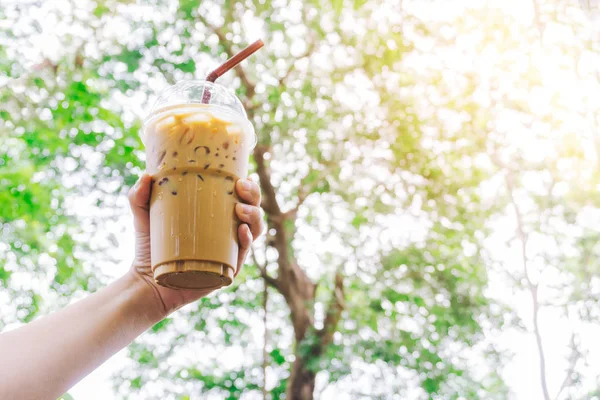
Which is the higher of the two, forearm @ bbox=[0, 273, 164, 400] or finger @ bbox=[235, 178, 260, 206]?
finger @ bbox=[235, 178, 260, 206]

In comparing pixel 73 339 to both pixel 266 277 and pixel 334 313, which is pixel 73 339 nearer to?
pixel 334 313

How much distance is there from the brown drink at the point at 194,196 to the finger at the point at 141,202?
2 centimetres

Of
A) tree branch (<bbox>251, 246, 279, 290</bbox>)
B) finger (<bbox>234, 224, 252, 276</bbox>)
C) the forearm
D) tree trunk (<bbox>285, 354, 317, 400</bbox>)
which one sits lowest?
tree trunk (<bbox>285, 354, 317, 400</bbox>)

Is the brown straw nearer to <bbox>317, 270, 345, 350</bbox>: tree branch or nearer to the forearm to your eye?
the forearm

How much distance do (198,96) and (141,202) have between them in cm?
24

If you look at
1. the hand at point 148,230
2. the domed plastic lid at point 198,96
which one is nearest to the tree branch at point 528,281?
the domed plastic lid at point 198,96

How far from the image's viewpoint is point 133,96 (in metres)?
4.97

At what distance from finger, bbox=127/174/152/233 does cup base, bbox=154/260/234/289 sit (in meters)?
0.15

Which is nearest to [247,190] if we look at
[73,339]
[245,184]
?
[245,184]

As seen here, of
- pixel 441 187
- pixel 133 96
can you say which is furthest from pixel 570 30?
pixel 133 96

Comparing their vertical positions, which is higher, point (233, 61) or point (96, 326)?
point (233, 61)

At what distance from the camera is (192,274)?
1.00m

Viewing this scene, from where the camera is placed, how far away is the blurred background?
4.62 m

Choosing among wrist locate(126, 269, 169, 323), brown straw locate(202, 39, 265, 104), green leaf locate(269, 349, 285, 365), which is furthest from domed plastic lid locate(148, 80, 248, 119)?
green leaf locate(269, 349, 285, 365)
